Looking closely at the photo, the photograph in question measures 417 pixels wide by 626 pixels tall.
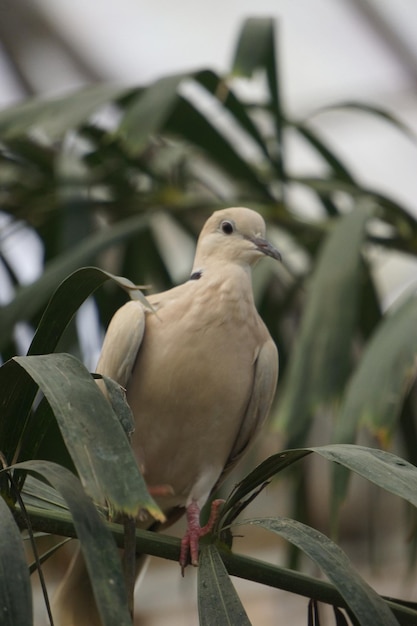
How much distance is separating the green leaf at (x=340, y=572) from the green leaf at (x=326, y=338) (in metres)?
0.58

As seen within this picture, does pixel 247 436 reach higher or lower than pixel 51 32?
lower

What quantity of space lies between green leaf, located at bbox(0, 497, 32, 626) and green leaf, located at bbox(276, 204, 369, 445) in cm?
78

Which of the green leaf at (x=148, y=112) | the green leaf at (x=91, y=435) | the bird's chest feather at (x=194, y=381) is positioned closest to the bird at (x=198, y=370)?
the bird's chest feather at (x=194, y=381)

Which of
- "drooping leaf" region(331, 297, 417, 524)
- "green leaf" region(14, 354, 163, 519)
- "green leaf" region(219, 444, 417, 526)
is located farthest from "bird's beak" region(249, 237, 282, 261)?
"green leaf" region(14, 354, 163, 519)

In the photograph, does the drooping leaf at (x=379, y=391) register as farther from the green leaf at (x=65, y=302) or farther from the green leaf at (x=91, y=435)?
the green leaf at (x=91, y=435)

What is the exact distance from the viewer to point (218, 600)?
822 mm

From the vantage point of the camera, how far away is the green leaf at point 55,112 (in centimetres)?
171

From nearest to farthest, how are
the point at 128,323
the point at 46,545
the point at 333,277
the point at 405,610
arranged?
the point at 405,610
the point at 128,323
the point at 333,277
the point at 46,545

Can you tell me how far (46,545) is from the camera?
1.90 meters

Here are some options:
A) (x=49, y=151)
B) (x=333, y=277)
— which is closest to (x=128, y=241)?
(x=49, y=151)

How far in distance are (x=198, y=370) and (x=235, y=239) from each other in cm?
22

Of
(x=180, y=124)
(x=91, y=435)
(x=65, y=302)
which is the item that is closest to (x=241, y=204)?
(x=180, y=124)

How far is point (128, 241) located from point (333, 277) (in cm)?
51

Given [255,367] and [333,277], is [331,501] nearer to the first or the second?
[255,367]
